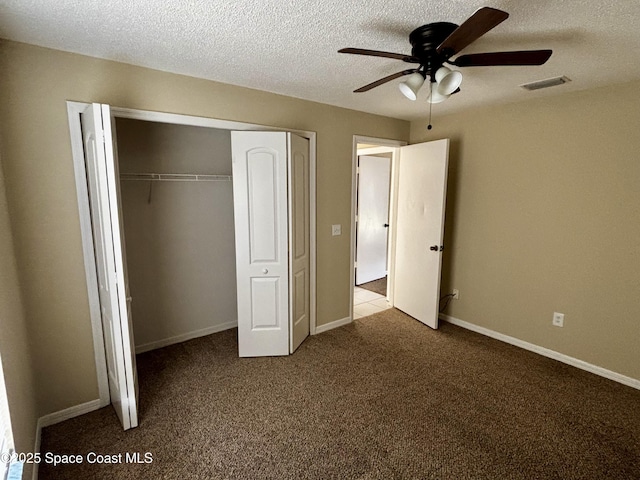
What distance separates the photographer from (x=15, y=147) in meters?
1.86

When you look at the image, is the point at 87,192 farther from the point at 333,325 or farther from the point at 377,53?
the point at 333,325

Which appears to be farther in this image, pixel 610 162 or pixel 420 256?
pixel 420 256

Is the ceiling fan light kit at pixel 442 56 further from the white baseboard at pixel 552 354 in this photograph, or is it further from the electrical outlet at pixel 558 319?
the white baseboard at pixel 552 354

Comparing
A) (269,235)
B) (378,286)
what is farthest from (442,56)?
(378,286)

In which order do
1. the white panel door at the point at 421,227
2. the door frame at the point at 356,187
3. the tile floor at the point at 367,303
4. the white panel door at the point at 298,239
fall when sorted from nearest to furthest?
the white panel door at the point at 298,239 < the white panel door at the point at 421,227 < the door frame at the point at 356,187 < the tile floor at the point at 367,303

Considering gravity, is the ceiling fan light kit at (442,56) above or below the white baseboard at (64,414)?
above

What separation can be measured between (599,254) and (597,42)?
1645mm

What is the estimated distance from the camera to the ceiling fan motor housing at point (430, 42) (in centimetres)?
160

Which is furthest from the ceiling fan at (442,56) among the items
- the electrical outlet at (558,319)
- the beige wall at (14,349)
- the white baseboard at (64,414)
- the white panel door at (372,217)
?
the white panel door at (372,217)

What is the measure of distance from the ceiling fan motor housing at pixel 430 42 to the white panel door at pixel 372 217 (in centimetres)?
316

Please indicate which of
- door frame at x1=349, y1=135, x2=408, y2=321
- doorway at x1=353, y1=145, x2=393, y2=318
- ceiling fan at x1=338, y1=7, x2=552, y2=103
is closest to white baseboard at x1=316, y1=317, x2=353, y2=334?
A: door frame at x1=349, y1=135, x2=408, y2=321

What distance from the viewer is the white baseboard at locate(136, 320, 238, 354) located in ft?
10.0

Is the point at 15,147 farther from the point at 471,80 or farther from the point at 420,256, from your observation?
the point at 420,256

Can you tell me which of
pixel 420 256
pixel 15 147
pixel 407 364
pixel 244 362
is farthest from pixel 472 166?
pixel 15 147
